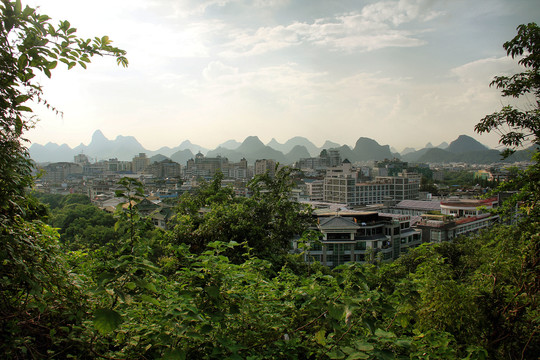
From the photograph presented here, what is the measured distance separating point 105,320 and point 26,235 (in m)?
0.68

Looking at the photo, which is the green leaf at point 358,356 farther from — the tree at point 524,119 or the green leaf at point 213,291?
the tree at point 524,119

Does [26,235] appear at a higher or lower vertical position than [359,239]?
higher

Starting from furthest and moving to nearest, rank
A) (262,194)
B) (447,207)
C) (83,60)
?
(447,207) → (262,194) → (83,60)

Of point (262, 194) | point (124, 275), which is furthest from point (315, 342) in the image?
point (262, 194)

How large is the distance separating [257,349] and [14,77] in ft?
5.22

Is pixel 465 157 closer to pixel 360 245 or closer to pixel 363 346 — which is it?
pixel 360 245

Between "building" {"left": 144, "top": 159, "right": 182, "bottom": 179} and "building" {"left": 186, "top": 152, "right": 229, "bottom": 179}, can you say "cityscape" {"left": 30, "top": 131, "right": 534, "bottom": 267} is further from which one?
"building" {"left": 186, "top": 152, "right": 229, "bottom": 179}

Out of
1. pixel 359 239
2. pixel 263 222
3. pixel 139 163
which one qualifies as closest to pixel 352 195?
pixel 359 239

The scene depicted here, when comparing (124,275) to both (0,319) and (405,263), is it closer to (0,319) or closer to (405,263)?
(0,319)

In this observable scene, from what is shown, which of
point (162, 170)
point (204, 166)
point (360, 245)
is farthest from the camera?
point (204, 166)

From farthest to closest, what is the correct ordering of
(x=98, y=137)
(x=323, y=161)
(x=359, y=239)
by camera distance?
(x=98, y=137), (x=323, y=161), (x=359, y=239)

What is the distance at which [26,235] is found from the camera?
140 cm

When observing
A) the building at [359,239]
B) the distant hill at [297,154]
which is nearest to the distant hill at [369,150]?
the distant hill at [297,154]

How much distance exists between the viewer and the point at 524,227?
2.64 metres
